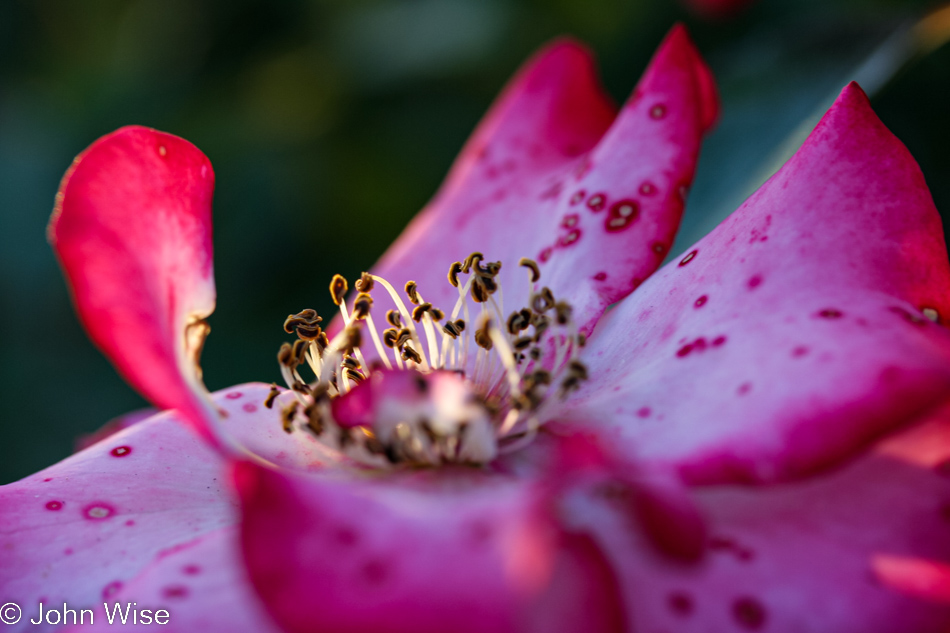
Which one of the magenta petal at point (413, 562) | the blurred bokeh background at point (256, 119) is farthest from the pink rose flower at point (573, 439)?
the blurred bokeh background at point (256, 119)

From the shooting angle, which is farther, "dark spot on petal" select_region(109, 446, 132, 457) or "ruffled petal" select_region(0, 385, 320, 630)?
"dark spot on petal" select_region(109, 446, 132, 457)

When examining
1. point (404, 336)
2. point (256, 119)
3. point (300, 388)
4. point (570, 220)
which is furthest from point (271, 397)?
point (256, 119)

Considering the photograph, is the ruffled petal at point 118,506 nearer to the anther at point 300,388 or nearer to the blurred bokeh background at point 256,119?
the anther at point 300,388

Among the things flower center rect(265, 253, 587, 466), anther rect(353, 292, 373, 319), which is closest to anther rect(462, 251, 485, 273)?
flower center rect(265, 253, 587, 466)

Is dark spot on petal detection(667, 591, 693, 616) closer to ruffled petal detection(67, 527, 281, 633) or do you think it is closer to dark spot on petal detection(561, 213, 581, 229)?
ruffled petal detection(67, 527, 281, 633)

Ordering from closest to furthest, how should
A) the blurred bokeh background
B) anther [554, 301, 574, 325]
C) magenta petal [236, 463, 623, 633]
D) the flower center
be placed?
magenta petal [236, 463, 623, 633], the flower center, anther [554, 301, 574, 325], the blurred bokeh background

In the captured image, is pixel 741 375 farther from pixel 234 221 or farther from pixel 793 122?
pixel 234 221

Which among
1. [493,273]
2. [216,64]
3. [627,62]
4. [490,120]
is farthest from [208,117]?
[493,273]
